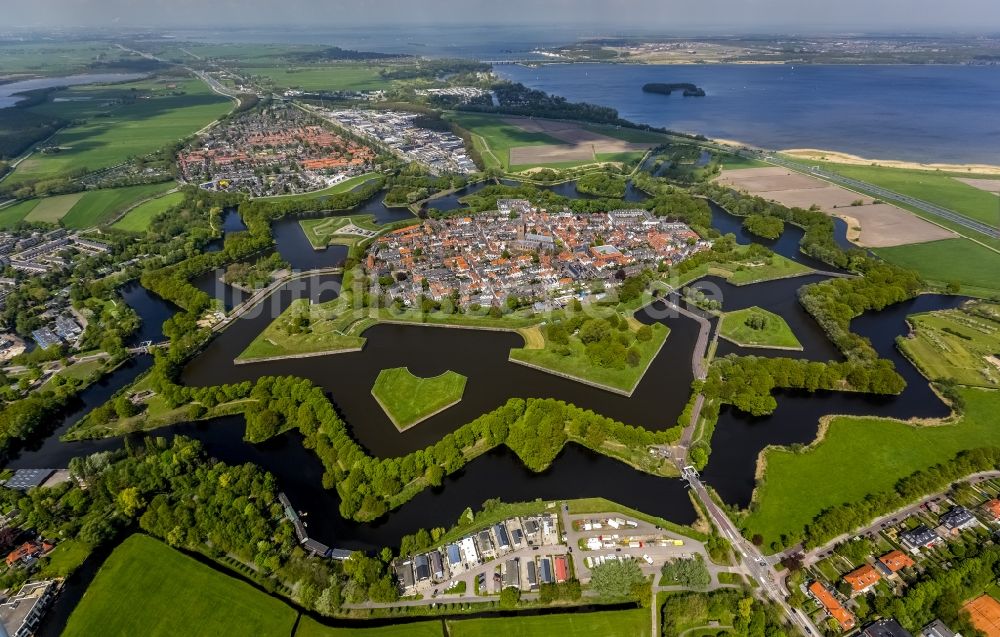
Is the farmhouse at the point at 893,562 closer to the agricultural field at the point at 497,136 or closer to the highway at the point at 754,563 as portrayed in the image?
the highway at the point at 754,563

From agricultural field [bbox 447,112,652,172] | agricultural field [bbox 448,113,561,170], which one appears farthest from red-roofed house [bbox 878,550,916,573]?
agricultural field [bbox 448,113,561,170]

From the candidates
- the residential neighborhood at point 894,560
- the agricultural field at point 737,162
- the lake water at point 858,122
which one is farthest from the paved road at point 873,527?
the lake water at point 858,122

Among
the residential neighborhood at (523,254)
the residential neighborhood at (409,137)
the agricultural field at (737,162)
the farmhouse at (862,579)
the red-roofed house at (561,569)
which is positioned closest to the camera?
the farmhouse at (862,579)

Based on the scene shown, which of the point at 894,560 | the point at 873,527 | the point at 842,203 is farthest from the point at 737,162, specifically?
the point at 894,560

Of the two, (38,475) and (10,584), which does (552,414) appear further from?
(38,475)

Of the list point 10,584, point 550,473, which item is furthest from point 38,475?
point 550,473

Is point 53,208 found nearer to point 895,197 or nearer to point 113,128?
A: point 113,128

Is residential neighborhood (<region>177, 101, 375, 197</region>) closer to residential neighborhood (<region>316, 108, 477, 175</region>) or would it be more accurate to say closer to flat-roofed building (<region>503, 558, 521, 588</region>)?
residential neighborhood (<region>316, 108, 477, 175</region>)
